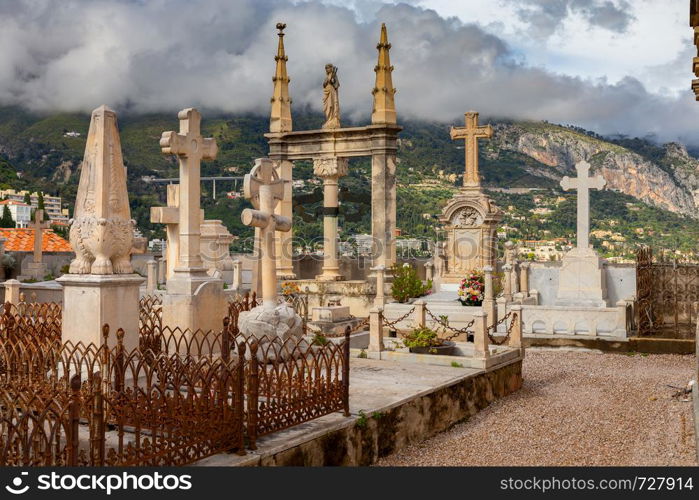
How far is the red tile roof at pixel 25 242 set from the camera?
30.5 metres

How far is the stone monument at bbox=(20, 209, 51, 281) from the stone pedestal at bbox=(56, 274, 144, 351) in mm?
18917

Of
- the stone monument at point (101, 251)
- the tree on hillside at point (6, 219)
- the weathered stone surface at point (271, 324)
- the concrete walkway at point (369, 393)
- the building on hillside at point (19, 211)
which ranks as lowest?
the concrete walkway at point (369, 393)

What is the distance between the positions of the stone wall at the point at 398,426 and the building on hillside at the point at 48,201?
46.5 m

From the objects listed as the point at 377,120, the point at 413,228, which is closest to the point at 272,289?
the point at 377,120

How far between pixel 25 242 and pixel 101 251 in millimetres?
26178

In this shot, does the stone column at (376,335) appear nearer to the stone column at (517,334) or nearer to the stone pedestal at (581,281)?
the stone column at (517,334)

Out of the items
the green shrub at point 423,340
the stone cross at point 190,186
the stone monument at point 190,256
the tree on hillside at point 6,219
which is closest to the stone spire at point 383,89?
the green shrub at point 423,340

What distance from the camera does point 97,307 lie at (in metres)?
7.50

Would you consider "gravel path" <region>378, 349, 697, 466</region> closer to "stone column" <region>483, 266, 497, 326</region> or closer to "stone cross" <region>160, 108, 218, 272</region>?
"stone column" <region>483, 266, 497, 326</region>

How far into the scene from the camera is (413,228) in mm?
36406

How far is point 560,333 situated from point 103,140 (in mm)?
11489

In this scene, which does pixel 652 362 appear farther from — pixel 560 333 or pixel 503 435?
pixel 503 435

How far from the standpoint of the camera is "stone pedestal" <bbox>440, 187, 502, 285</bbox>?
2294 cm

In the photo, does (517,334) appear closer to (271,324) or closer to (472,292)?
(271,324)
